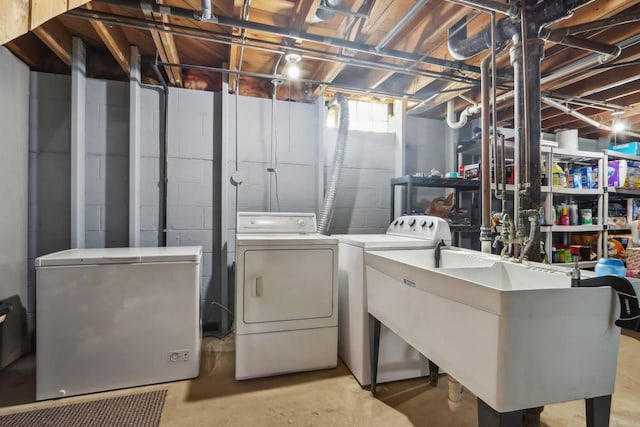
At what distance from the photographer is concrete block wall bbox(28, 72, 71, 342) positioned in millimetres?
2418

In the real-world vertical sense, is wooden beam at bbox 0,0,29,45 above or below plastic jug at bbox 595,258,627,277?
above

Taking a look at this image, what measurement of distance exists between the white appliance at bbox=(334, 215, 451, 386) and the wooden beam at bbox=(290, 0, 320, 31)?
1.44m

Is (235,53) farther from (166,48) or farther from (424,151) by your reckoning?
(424,151)

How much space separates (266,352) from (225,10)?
2.32 metres

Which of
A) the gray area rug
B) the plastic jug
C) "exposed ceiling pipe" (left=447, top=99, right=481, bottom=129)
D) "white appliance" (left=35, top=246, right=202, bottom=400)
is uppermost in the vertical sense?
"exposed ceiling pipe" (left=447, top=99, right=481, bottom=129)

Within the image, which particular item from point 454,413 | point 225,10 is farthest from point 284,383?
point 225,10

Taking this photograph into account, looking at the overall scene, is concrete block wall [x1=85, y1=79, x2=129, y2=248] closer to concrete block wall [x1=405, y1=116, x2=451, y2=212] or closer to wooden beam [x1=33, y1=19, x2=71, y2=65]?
wooden beam [x1=33, y1=19, x2=71, y2=65]

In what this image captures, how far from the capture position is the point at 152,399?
1.86 metres

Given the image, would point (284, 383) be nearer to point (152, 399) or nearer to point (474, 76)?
point (152, 399)

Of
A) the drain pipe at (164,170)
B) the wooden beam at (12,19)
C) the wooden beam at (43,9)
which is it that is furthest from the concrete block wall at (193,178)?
the wooden beam at (12,19)

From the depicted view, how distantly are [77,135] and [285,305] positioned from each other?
2.12m

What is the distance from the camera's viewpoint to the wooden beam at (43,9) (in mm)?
842

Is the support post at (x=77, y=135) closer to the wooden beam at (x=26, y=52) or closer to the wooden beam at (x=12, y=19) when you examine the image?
the wooden beam at (x=26, y=52)

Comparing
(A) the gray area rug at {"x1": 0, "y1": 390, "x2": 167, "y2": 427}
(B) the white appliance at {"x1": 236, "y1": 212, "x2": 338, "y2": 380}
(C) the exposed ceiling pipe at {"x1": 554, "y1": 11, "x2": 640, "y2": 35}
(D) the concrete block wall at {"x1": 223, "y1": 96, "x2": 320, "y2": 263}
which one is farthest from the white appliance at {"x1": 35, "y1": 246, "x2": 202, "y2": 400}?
(C) the exposed ceiling pipe at {"x1": 554, "y1": 11, "x2": 640, "y2": 35}
